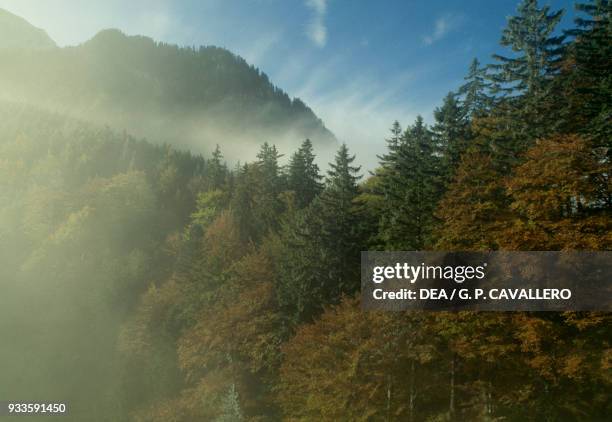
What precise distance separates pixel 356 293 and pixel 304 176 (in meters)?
28.7

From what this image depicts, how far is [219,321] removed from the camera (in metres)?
37.6

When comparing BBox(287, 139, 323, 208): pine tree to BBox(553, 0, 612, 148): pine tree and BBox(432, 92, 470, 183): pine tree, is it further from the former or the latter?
BBox(553, 0, 612, 148): pine tree

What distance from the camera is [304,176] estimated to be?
2175 inches

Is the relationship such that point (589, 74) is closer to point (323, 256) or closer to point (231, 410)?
point (323, 256)

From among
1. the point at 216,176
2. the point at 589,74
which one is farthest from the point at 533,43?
the point at 216,176

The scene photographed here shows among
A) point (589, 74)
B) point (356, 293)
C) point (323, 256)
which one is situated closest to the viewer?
point (589, 74)

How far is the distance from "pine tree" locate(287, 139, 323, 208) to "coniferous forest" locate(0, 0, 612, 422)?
0.63 feet

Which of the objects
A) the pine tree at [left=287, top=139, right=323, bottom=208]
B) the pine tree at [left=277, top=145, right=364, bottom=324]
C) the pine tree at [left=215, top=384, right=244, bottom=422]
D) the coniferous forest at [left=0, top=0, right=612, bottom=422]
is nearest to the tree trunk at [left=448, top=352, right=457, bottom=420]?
the coniferous forest at [left=0, top=0, right=612, bottom=422]

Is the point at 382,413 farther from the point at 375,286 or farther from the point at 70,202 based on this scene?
the point at 70,202

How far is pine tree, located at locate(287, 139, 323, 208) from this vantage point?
5409 centimetres

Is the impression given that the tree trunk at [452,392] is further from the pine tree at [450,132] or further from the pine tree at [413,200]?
the pine tree at [450,132]

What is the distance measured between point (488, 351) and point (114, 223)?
69073 millimetres

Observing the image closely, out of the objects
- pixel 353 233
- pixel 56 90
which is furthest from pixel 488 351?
pixel 56 90

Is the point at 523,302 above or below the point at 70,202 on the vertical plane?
below
